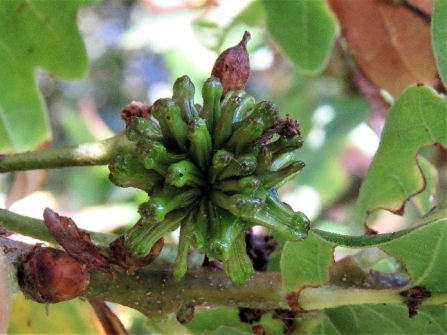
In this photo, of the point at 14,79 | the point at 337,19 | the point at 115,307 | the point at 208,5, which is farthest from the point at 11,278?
the point at 208,5

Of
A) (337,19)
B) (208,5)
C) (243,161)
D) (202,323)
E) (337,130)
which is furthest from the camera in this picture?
(337,130)

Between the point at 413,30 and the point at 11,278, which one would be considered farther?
the point at 413,30

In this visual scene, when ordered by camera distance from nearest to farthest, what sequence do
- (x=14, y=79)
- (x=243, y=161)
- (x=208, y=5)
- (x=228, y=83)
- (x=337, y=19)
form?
(x=243, y=161), (x=228, y=83), (x=14, y=79), (x=337, y=19), (x=208, y=5)

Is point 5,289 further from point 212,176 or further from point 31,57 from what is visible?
point 31,57

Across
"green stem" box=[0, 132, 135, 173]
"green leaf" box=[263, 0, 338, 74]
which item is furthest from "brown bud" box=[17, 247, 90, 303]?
"green leaf" box=[263, 0, 338, 74]

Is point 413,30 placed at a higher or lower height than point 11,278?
higher

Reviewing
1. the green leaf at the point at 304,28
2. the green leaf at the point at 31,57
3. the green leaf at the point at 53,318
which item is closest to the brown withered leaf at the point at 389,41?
the green leaf at the point at 304,28

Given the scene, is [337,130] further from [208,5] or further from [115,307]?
[115,307]
